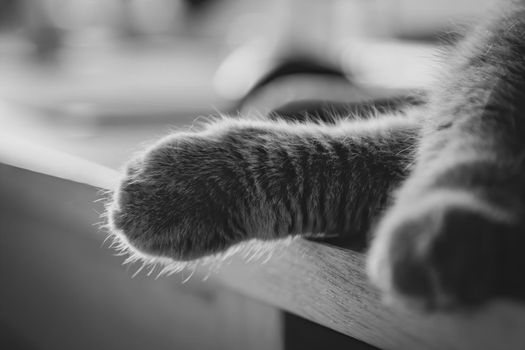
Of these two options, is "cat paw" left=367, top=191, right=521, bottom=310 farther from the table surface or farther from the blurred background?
the blurred background

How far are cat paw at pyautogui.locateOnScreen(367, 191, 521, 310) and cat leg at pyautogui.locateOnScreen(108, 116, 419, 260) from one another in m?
0.16

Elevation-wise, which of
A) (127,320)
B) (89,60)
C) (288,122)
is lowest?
(127,320)

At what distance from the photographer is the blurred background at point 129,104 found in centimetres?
76

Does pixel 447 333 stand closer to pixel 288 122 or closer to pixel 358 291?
pixel 358 291

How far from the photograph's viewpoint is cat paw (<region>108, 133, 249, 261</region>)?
0.49m

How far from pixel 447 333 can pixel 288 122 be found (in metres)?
0.28

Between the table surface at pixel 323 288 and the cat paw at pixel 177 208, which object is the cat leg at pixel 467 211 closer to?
the table surface at pixel 323 288

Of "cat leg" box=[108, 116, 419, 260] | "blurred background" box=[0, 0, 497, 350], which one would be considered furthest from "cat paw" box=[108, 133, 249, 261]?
"blurred background" box=[0, 0, 497, 350]

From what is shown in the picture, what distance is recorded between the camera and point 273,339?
0.59 m

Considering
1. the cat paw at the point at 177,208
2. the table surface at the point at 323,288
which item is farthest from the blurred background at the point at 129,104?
the cat paw at the point at 177,208

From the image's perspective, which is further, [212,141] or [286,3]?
[286,3]

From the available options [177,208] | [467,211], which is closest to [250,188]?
[177,208]

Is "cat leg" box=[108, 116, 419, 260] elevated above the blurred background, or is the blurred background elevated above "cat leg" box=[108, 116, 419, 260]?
"cat leg" box=[108, 116, 419, 260]

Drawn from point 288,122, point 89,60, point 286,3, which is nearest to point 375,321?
point 288,122
